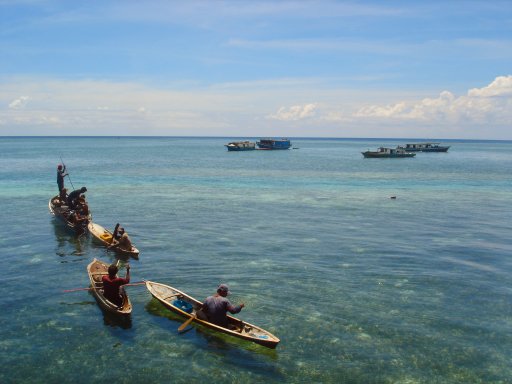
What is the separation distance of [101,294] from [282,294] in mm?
7856

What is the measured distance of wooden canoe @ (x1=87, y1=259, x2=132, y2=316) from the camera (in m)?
17.9

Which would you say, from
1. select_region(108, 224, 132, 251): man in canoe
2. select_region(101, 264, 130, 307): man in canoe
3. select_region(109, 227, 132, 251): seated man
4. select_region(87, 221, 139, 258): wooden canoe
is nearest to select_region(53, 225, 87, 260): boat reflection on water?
select_region(87, 221, 139, 258): wooden canoe

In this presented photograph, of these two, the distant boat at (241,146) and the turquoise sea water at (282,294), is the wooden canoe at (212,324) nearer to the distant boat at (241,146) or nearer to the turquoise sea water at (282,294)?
the turquoise sea water at (282,294)

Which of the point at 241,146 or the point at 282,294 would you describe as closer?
the point at 282,294

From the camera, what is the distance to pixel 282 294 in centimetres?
2120

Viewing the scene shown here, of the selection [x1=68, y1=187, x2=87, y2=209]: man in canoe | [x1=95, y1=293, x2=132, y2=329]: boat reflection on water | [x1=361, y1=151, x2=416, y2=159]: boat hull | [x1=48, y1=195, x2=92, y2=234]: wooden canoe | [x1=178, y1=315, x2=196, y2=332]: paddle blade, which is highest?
[x1=361, y1=151, x2=416, y2=159]: boat hull

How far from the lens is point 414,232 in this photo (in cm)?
3366

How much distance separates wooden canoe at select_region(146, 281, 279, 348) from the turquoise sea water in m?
0.58

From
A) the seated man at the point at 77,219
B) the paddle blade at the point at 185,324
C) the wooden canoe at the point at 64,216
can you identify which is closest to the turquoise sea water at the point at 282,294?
the paddle blade at the point at 185,324

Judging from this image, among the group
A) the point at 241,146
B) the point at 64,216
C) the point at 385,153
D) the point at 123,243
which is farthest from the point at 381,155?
the point at 123,243

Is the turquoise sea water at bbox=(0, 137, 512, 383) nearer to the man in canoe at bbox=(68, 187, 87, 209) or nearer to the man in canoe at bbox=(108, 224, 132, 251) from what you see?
the man in canoe at bbox=(108, 224, 132, 251)

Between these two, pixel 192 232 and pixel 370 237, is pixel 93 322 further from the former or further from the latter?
pixel 370 237

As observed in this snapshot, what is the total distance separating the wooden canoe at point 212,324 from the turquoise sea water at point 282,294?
58 centimetres

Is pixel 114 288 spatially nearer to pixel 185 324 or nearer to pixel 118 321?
pixel 118 321
